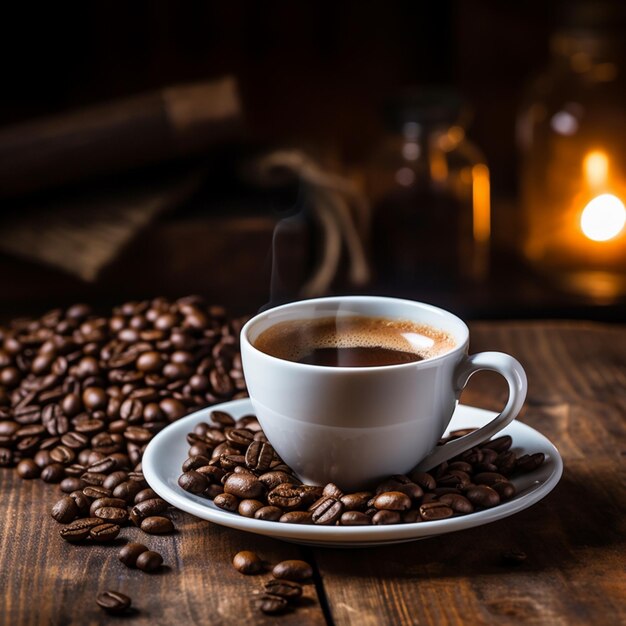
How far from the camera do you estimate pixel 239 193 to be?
7.65ft

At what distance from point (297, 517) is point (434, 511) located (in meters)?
0.13

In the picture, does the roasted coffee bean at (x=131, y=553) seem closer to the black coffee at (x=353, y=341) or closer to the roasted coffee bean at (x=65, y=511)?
the roasted coffee bean at (x=65, y=511)

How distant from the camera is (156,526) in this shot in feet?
3.39

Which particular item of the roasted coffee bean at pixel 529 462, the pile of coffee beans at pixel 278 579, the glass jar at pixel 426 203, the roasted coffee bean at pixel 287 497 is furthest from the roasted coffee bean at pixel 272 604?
the glass jar at pixel 426 203

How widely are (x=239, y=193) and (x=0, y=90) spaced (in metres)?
0.71

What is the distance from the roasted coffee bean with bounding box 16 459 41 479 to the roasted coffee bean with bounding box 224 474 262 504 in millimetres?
299

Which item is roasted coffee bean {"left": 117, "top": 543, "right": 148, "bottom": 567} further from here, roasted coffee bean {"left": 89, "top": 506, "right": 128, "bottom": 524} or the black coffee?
the black coffee

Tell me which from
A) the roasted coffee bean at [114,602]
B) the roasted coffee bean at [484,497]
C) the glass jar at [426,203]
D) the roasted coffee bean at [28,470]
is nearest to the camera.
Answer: the roasted coffee bean at [114,602]

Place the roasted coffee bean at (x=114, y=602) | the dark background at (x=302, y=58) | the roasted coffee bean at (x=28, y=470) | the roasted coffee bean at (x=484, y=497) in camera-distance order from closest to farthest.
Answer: the roasted coffee bean at (x=114, y=602) → the roasted coffee bean at (x=484, y=497) → the roasted coffee bean at (x=28, y=470) → the dark background at (x=302, y=58)

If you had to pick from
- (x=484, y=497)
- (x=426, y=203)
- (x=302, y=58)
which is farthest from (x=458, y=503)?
(x=302, y=58)

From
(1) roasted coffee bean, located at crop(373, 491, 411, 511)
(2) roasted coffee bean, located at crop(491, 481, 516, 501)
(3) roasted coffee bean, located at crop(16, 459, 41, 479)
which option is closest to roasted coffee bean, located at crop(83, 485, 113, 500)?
(3) roasted coffee bean, located at crop(16, 459, 41, 479)

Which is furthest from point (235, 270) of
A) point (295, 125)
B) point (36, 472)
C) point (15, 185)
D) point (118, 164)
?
point (36, 472)

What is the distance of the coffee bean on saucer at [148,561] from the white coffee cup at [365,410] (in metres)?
0.18

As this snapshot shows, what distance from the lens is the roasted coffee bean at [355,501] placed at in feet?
3.21
